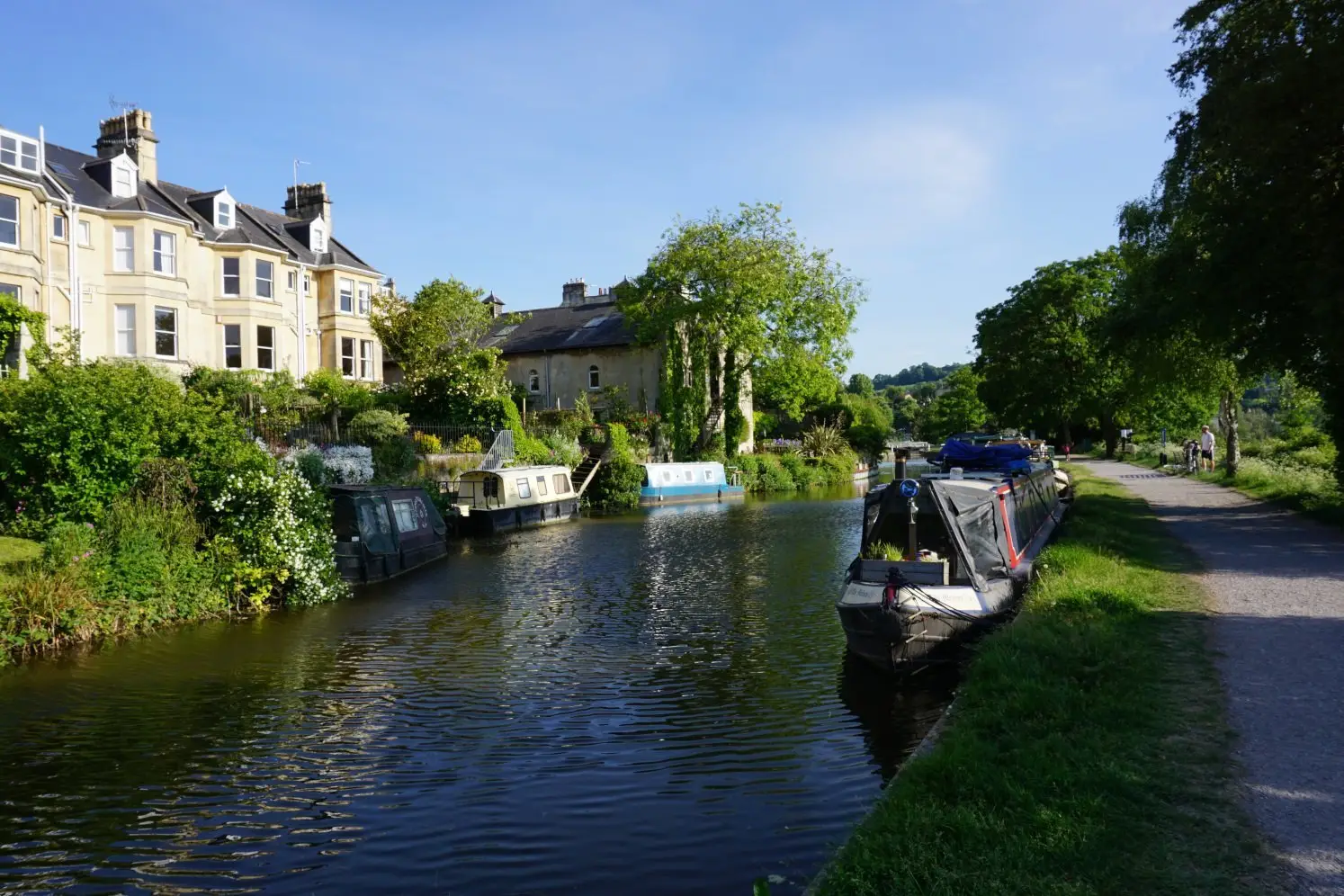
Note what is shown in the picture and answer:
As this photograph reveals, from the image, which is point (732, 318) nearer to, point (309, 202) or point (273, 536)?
point (309, 202)

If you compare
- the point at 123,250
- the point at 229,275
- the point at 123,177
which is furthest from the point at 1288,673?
the point at 123,177

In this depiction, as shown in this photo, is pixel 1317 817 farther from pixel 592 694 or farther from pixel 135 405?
pixel 135 405

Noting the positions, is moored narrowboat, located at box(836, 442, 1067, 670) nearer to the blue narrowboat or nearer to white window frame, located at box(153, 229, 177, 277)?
the blue narrowboat

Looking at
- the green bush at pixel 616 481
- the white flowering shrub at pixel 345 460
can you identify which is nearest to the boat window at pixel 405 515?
the white flowering shrub at pixel 345 460

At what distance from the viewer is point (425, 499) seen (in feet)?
68.7

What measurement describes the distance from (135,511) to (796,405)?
3435cm

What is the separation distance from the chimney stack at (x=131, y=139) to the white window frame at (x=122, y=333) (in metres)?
5.99

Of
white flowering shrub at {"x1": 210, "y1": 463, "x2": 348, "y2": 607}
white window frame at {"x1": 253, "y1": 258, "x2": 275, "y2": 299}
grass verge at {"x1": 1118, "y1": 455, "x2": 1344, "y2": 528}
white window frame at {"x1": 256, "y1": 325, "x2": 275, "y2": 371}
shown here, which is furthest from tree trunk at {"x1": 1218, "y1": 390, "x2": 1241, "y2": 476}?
white window frame at {"x1": 253, "y1": 258, "x2": 275, "y2": 299}

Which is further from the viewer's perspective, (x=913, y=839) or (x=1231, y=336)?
(x=1231, y=336)

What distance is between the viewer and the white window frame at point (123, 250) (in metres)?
28.9

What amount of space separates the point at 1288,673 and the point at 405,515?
16.1 metres

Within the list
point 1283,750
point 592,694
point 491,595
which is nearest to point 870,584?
point 592,694

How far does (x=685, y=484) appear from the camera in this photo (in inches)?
1501

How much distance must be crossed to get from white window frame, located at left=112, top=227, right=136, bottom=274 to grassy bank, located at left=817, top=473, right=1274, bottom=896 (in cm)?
2957
